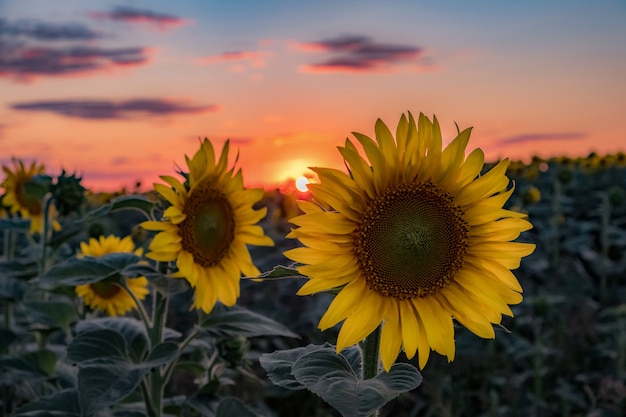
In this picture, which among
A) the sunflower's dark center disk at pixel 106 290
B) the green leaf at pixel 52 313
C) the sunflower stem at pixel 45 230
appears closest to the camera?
the green leaf at pixel 52 313

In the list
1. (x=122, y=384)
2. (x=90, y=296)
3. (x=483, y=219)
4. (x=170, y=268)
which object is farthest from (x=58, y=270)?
(x=483, y=219)

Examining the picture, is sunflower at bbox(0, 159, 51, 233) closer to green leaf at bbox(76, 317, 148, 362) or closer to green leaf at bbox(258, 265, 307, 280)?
green leaf at bbox(76, 317, 148, 362)

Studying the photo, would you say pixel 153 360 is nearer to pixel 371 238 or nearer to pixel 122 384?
pixel 122 384

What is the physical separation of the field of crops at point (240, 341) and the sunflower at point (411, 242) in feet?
0.43

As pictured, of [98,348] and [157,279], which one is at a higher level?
[157,279]

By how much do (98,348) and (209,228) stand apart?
51 centimetres

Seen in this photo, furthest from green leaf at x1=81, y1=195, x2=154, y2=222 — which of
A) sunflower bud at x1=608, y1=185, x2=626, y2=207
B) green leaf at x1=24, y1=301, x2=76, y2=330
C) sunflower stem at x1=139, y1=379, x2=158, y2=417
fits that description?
sunflower bud at x1=608, y1=185, x2=626, y2=207

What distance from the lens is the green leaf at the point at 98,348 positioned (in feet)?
7.00

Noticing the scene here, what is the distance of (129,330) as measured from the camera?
2420 millimetres

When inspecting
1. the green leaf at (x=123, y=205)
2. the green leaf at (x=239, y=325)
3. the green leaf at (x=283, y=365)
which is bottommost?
the green leaf at (x=239, y=325)

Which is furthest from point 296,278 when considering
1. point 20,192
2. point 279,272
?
point 20,192

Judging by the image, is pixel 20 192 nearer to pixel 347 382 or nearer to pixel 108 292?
pixel 108 292

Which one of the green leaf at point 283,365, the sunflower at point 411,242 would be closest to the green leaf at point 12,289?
the green leaf at point 283,365

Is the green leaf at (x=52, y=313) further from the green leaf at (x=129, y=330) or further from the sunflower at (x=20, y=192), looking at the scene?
the sunflower at (x=20, y=192)
